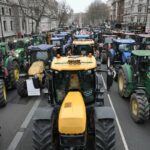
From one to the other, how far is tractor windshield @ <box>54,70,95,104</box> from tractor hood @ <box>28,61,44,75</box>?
453 centimetres

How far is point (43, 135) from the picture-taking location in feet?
15.9

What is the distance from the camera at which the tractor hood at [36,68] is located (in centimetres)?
1019

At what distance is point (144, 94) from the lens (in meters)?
7.45

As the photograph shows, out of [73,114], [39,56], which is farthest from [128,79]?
[73,114]

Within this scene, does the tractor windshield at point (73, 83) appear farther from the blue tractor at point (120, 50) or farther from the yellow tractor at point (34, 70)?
the blue tractor at point (120, 50)

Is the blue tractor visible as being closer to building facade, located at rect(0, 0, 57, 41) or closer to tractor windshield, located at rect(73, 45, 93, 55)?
tractor windshield, located at rect(73, 45, 93, 55)

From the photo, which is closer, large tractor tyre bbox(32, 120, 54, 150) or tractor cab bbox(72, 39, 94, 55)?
large tractor tyre bbox(32, 120, 54, 150)

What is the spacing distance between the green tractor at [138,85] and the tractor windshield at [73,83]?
2172mm

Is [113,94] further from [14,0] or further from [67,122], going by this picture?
[14,0]

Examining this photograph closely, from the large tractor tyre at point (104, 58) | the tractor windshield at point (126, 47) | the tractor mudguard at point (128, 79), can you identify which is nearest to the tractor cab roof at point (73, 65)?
the tractor mudguard at point (128, 79)

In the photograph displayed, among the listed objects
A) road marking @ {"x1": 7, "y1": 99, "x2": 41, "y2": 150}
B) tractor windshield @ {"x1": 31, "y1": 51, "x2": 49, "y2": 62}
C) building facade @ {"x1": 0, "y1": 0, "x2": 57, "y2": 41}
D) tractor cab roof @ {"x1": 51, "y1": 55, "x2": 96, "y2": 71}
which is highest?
building facade @ {"x1": 0, "y1": 0, "x2": 57, "y2": 41}

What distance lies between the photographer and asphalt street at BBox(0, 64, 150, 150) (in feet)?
21.0

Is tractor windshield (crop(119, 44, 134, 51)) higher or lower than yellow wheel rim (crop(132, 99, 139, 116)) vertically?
higher

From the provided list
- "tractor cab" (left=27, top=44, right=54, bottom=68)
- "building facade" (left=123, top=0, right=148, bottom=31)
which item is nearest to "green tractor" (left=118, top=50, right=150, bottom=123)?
"tractor cab" (left=27, top=44, right=54, bottom=68)
